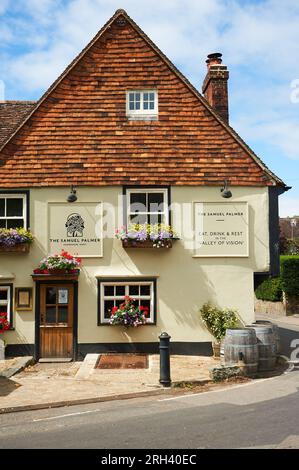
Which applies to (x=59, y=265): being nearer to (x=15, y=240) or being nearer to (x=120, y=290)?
(x=15, y=240)

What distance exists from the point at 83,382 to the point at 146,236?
4.41 m

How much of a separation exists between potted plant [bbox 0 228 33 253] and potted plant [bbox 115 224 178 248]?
2.47 meters

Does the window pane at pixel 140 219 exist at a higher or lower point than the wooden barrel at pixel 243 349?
higher

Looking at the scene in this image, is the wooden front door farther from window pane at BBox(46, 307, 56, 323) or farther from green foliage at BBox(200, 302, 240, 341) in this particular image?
green foliage at BBox(200, 302, 240, 341)

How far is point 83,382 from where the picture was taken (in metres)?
11.3

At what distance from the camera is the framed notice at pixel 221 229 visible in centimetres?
1469

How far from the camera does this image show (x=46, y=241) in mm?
14586

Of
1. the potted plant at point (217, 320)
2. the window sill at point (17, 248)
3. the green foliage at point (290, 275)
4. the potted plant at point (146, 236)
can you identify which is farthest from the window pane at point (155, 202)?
the green foliage at point (290, 275)

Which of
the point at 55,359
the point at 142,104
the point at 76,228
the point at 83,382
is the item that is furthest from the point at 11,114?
the point at 83,382

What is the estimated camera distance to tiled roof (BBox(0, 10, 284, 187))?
14734 mm

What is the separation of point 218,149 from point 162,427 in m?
9.24

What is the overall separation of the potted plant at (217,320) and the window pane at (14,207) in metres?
5.83

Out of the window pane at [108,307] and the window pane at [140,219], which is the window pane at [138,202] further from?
the window pane at [108,307]
